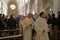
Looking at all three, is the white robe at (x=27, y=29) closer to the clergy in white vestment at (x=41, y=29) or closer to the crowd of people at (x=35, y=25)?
the crowd of people at (x=35, y=25)

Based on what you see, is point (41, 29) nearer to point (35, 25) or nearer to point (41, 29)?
point (41, 29)

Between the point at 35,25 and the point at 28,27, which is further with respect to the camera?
the point at 28,27

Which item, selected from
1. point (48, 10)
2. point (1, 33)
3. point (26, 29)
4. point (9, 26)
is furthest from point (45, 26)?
point (48, 10)

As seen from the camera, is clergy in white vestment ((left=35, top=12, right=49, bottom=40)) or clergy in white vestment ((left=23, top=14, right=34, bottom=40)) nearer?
clergy in white vestment ((left=35, top=12, right=49, bottom=40))

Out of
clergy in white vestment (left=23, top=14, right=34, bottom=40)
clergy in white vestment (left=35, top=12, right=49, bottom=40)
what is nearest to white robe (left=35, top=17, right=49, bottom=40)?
clergy in white vestment (left=35, top=12, right=49, bottom=40)

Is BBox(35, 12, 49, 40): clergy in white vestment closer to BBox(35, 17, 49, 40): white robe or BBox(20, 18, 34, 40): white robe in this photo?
BBox(35, 17, 49, 40): white robe

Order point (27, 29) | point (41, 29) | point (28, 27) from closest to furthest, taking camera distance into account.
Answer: point (41, 29) → point (28, 27) → point (27, 29)

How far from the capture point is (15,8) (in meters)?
27.7

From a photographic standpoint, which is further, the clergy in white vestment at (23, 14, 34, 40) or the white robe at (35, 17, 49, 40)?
the clergy in white vestment at (23, 14, 34, 40)

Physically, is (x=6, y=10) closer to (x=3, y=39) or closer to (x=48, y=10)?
(x=48, y=10)

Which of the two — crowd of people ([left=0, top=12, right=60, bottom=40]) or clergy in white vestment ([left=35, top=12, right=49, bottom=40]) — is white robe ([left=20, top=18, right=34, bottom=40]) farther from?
clergy in white vestment ([left=35, top=12, right=49, bottom=40])

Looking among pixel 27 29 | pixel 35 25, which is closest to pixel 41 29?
pixel 35 25

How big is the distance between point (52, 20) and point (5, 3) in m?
17.6

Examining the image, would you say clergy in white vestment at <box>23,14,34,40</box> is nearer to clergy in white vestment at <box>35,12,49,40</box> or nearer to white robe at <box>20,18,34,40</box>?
white robe at <box>20,18,34,40</box>
